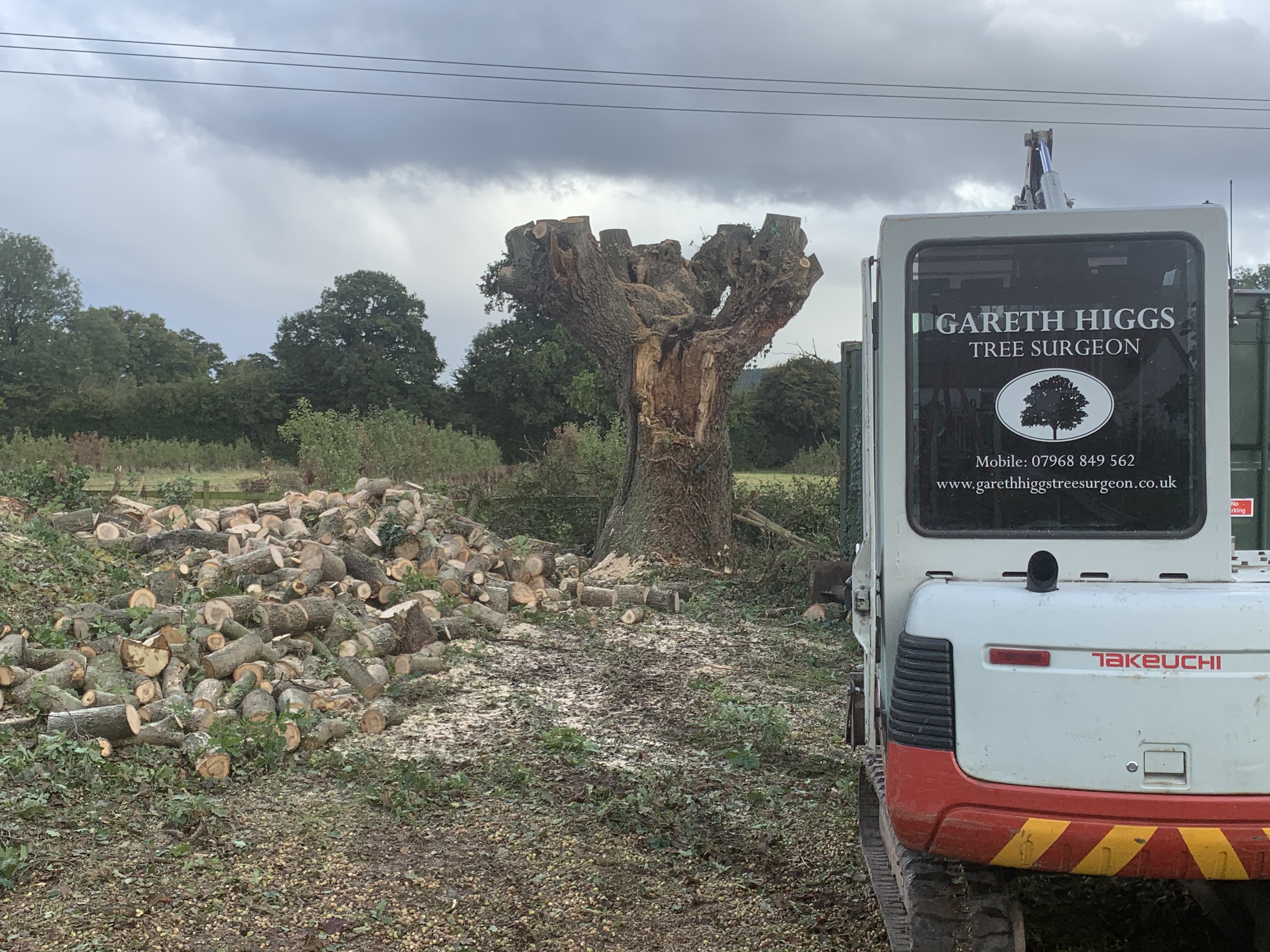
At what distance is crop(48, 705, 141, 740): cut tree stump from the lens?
5.22 meters

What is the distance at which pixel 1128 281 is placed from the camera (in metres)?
3.03

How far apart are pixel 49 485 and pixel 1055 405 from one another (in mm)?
10923

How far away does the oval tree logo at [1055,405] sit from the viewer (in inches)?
120

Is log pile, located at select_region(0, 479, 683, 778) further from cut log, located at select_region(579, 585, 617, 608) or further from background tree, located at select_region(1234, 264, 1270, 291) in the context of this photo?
background tree, located at select_region(1234, 264, 1270, 291)


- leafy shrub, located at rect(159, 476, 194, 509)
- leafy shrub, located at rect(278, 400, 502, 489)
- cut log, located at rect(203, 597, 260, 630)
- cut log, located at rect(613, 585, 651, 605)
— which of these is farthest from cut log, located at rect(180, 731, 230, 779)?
leafy shrub, located at rect(278, 400, 502, 489)

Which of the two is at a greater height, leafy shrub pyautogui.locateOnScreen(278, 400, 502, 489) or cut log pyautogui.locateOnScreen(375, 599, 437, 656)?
leafy shrub pyautogui.locateOnScreen(278, 400, 502, 489)

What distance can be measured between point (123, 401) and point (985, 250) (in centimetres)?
3416

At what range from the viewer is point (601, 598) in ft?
33.8

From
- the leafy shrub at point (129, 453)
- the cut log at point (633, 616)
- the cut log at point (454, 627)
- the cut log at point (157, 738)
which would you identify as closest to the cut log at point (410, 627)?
the cut log at point (454, 627)

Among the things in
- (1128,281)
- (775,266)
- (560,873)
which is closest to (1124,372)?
(1128,281)

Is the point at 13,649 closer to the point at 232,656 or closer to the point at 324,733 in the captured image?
the point at 232,656

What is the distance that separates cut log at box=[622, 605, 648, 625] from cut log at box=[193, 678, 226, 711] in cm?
424

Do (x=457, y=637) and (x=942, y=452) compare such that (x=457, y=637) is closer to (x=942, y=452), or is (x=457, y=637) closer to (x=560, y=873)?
(x=560, y=873)

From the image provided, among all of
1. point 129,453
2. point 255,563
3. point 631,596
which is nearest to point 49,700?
point 255,563
